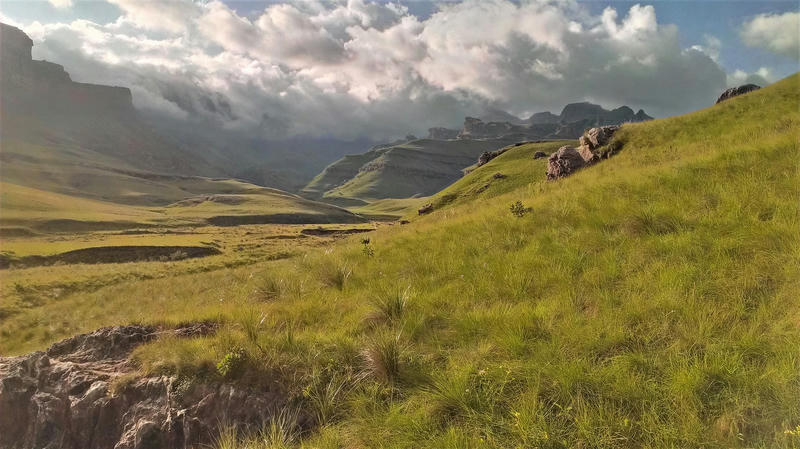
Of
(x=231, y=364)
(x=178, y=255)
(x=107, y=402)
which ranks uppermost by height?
(x=231, y=364)

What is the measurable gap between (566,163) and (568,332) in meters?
28.6

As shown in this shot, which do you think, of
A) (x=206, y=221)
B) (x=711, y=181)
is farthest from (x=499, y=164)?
(x=206, y=221)

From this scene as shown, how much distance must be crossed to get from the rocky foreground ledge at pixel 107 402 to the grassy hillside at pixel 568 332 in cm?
36

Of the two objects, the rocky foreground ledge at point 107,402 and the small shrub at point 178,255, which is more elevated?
the rocky foreground ledge at point 107,402

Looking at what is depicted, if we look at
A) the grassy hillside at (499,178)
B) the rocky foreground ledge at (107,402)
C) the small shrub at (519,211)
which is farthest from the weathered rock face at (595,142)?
the rocky foreground ledge at (107,402)

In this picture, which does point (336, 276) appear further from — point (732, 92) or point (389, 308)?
point (732, 92)

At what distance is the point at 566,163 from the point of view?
3022 cm

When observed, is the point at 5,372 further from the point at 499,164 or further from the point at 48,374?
the point at 499,164

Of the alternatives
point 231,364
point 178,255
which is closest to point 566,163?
point 231,364

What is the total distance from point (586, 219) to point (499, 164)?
58477 millimetres

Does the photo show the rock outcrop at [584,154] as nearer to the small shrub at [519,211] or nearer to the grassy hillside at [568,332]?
the small shrub at [519,211]

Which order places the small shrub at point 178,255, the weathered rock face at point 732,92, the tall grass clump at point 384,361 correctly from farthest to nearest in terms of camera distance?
the small shrub at point 178,255 → the weathered rock face at point 732,92 → the tall grass clump at point 384,361

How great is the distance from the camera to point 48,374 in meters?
6.59

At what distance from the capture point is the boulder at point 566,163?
2975 cm
